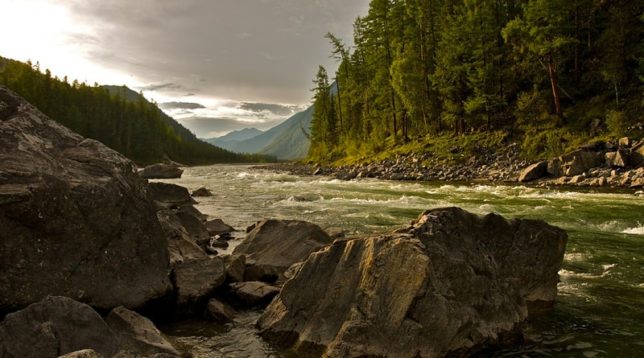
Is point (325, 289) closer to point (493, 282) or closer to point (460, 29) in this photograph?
point (493, 282)

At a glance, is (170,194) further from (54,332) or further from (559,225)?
(559,225)

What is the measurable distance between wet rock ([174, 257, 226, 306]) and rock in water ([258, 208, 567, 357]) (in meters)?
1.86

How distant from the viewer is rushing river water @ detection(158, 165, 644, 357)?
811 centimetres

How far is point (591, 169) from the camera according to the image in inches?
1271

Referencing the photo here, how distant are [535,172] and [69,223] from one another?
34.3 metres

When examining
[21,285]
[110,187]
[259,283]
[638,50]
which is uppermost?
[638,50]

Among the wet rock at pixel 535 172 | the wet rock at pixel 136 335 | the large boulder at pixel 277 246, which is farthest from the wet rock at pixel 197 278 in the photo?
the wet rock at pixel 535 172

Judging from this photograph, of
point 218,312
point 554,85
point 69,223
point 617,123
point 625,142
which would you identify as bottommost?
point 218,312

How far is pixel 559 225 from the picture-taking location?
1875 centimetres

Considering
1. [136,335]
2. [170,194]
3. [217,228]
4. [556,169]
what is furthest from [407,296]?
[556,169]

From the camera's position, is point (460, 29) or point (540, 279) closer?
point (540, 279)

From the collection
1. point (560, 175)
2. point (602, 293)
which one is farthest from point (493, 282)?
point (560, 175)

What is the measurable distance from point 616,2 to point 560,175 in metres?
25.8

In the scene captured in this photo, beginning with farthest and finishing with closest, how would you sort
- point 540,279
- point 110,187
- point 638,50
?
point 638,50 → point 540,279 → point 110,187
